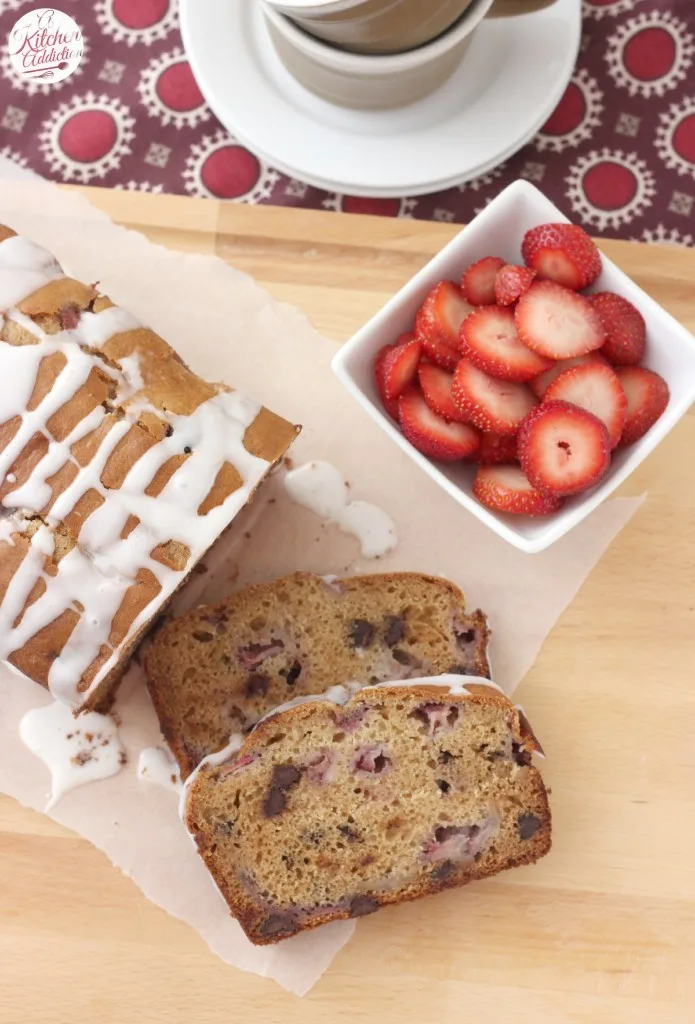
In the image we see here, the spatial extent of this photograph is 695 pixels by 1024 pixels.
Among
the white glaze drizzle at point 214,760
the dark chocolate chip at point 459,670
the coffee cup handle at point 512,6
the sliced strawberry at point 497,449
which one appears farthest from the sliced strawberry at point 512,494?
the coffee cup handle at point 512,6

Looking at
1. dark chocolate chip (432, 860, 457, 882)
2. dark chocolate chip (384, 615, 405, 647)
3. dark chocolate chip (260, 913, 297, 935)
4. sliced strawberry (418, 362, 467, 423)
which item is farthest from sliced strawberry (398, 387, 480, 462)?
dark chocolate chip (260, 913, 297, 935)

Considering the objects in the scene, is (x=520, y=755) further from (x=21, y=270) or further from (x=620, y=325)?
(x=21, y=270)

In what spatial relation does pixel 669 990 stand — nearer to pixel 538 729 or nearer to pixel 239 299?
pixel 538 729

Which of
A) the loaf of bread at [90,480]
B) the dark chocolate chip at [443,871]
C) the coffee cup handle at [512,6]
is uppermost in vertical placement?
the coffee cup handle at [512,6]

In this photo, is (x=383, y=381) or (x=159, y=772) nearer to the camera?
(x=383, y=381)

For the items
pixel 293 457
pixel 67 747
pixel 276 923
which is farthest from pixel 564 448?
pixel 67 747

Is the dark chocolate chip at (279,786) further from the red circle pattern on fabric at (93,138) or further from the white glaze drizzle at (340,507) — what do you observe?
the red circle pattern on fabric at (93,138)

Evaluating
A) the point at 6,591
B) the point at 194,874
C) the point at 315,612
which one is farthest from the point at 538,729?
the point at 6,591
